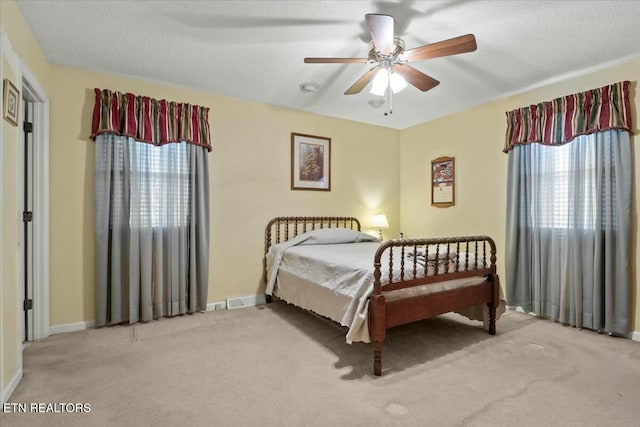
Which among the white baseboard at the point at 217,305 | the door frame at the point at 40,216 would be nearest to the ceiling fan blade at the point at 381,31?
the door frame at the point at 40,216

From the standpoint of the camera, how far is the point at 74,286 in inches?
122

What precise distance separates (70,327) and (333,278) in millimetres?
2570

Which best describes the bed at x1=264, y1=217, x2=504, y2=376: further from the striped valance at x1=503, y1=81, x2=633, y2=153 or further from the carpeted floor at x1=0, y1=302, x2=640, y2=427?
the striped valance at x1=503, y1=81, x2=633, y2=153

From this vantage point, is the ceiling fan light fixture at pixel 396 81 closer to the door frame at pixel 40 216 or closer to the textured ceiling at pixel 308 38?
the textured ceiling at pixel 308 38

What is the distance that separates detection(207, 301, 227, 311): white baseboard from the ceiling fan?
274cm

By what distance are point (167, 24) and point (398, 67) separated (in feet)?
5.78

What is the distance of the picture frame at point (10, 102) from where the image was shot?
1.90m

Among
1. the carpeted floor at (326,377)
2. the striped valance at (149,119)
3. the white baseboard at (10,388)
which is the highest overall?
the striped valance at (149,119)

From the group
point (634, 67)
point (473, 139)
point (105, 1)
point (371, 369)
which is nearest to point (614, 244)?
point (634, 67)

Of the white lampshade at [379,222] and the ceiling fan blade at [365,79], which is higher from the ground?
the ceiling fan blade at [365,79]

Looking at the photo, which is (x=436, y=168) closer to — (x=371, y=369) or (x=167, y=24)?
(x=371, y=369)

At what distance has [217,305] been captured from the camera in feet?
12.4

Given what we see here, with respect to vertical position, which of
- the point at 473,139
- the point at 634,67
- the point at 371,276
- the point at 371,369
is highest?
the point at 634,67

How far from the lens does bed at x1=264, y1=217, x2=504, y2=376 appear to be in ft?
7.38
